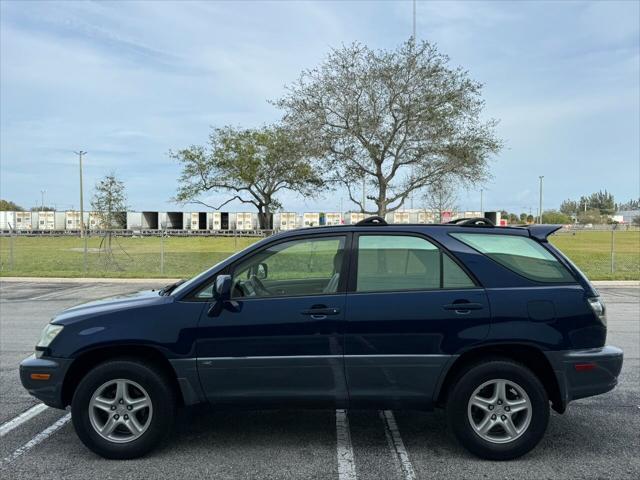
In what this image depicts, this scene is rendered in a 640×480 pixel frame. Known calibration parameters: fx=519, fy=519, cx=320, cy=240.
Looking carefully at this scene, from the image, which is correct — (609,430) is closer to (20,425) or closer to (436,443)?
(436,443)

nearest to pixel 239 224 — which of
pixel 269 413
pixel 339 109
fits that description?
pixel 339 109

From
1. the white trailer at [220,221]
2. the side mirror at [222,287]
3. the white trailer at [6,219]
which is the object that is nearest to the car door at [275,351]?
the side mirror at [222,287]

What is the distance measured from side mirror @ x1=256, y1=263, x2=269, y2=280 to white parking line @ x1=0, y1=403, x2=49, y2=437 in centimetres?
240

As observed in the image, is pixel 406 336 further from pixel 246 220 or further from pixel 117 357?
pixel 246 220

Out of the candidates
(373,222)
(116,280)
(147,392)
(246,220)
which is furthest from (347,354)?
(246,220)

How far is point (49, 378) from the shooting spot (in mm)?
3666

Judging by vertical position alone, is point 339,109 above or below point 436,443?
above

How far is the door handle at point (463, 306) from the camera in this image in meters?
3.62

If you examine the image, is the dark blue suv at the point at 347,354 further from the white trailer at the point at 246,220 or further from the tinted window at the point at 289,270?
the white trailer at the point at 246,220

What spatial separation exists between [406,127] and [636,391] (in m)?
15.0

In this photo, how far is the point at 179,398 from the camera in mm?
3770

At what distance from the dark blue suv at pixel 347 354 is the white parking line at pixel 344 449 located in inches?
15.4

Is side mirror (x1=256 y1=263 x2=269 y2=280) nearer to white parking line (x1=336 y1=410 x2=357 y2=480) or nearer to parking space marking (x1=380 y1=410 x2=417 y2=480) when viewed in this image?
white parking line (x1=336 y1=410 x2=357 y2=480)

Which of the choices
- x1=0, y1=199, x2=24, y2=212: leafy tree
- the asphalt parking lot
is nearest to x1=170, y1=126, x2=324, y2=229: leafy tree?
the asphalt parking lot
